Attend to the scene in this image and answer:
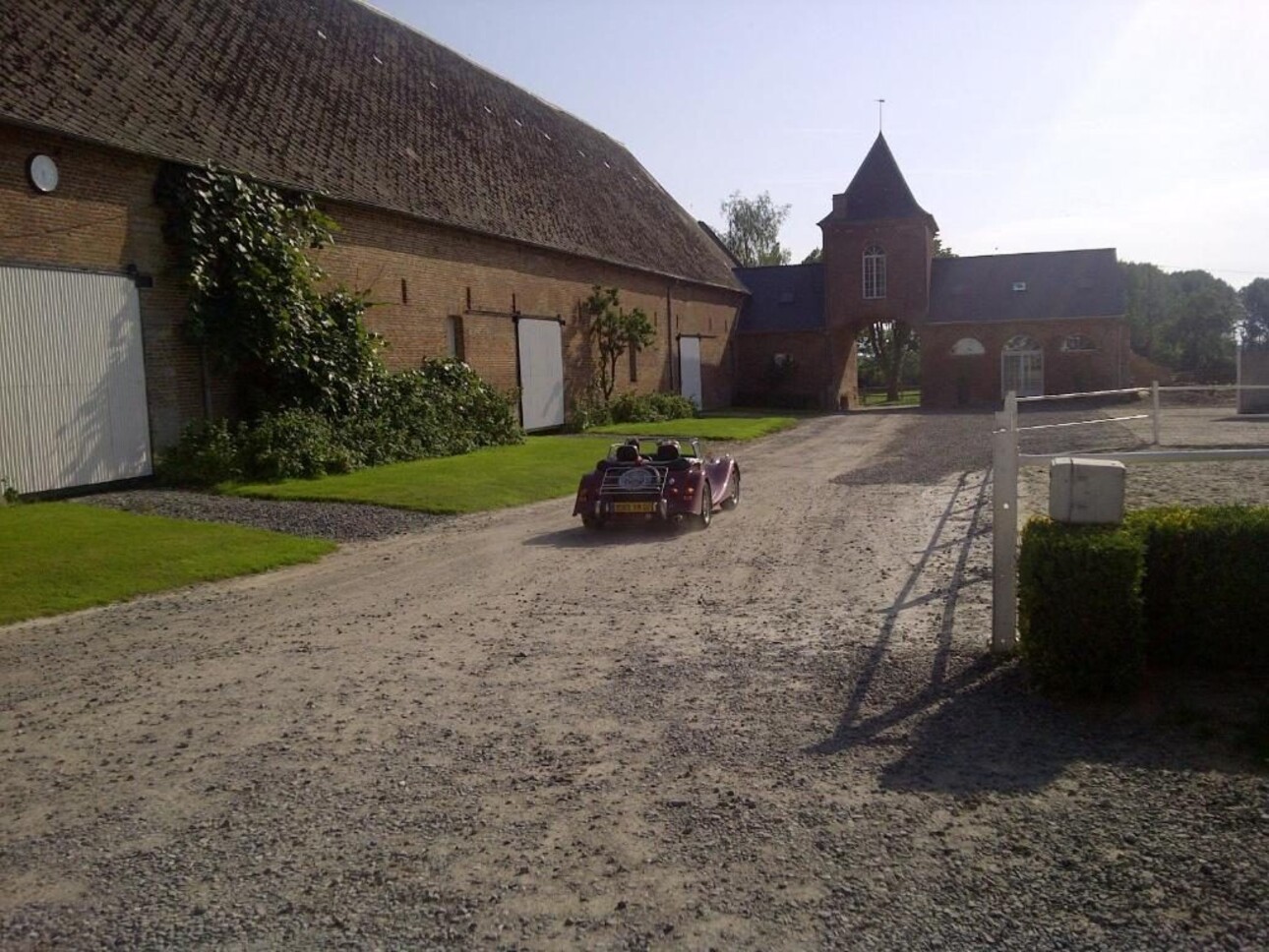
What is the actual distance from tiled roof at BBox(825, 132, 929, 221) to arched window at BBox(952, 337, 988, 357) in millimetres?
6274

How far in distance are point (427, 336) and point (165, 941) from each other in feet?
70.3

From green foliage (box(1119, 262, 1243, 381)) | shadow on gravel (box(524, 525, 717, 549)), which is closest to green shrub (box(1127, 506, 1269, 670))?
shadow on gravel (box(524, 525, 717, 549))

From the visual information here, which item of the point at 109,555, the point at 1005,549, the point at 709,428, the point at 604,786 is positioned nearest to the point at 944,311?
the point at 709,428

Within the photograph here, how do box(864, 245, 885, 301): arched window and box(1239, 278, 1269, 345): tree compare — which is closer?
box(864, 245, 885, 301): arched window

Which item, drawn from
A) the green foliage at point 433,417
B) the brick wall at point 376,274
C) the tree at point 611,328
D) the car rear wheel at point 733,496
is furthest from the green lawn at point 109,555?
the tree at point 611,328

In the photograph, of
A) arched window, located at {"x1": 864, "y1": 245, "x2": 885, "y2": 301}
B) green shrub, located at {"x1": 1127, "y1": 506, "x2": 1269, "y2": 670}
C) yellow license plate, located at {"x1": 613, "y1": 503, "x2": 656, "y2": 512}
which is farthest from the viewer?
arched window, located at {"x1": 864, "y1": 245, "x2": 885, "y2": 301}

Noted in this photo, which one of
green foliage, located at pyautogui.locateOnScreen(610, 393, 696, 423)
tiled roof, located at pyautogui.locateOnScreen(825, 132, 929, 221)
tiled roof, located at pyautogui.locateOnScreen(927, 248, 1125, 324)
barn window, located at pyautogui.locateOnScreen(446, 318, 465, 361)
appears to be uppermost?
tiled roof, located at pyautogui.locateOnScreen(825, 132, 929, 221)

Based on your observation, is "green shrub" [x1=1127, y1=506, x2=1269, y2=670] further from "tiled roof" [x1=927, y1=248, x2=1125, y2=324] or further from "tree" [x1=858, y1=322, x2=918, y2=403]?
"tree" [x1=858, y1=322, x2=918, y2=403]

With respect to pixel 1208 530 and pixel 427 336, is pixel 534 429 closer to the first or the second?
pixel 427 336

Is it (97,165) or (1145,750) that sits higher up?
(97,165)

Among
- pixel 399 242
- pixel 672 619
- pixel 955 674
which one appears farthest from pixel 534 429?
pixel 955 674

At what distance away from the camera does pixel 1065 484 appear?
5.67 m

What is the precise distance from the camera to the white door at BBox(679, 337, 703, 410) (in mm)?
40353

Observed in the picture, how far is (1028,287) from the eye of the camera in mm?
44375
